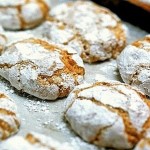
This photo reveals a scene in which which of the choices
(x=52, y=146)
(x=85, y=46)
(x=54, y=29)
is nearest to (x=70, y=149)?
(x=52, y=146)

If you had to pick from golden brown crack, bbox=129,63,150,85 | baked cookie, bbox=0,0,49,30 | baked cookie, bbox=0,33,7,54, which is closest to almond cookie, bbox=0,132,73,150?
golden brown crack, bbox=129,63,150,85

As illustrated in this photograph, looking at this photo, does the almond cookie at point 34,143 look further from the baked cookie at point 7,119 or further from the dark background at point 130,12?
the dark background at point 130,12

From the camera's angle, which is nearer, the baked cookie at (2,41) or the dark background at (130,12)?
the baked cookie at (2,41)

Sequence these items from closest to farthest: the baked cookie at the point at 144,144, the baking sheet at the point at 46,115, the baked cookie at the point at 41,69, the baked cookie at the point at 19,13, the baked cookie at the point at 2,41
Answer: the baked cookie at the point at 144,144 → the baking sheet at the point at 46,115 → the baked cookie at the point at 41,69 → the baked cookie at the point at 2,41 → the baked cookie at the point at 19,13

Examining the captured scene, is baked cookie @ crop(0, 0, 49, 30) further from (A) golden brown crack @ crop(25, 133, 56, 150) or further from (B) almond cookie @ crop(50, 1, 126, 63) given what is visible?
(A) golden brown crack @ crop(25, 133, 56, 150)

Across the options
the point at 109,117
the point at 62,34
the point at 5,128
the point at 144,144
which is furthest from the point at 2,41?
the point at 144,144

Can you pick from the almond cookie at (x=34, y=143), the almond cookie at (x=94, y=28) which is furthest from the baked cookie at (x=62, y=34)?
the almond cookie at (x=34, y=143)
